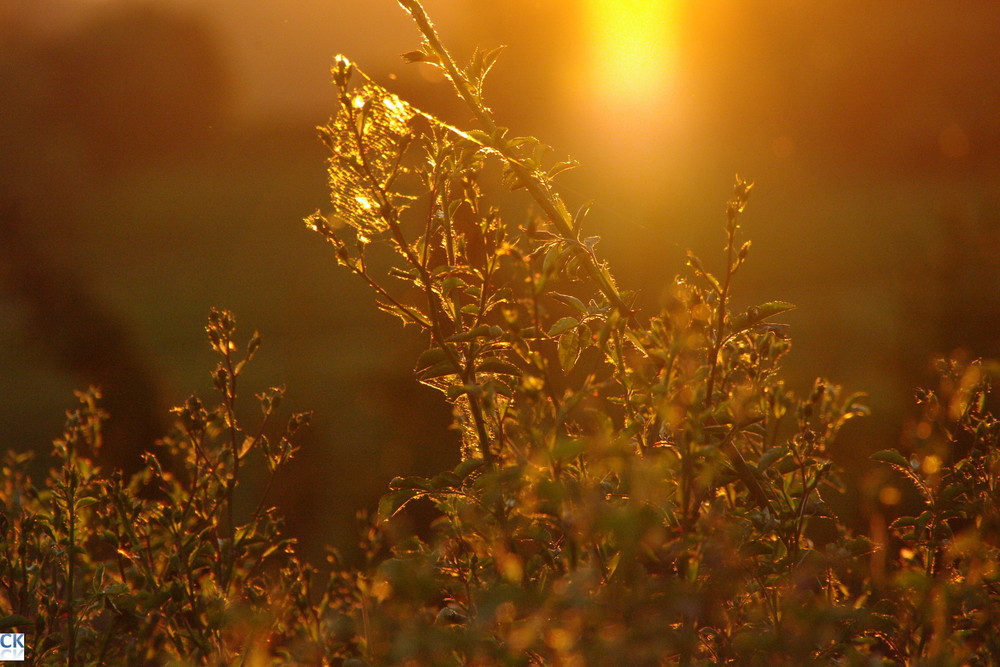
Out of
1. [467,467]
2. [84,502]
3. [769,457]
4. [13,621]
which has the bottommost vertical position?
[13,621]

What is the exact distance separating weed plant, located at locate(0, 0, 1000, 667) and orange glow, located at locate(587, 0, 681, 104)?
6.84 metres

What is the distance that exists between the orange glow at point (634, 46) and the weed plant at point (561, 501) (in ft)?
22.4

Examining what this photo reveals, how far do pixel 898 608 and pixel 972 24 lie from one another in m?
20.5

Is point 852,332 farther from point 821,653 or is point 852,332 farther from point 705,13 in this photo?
point 821,653

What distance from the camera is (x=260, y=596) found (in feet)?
7.53

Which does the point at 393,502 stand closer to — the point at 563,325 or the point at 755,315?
the point at 563,325

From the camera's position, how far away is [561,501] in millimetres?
1207

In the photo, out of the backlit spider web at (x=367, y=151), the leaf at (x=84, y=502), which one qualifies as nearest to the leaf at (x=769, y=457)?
the backlit spider web at (x=367, y=151)

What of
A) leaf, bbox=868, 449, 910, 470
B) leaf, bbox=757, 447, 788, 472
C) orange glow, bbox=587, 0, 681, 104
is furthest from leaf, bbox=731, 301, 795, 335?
orange glow, bbox=587, 0, 681, 104

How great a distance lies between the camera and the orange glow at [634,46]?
8.82 metres

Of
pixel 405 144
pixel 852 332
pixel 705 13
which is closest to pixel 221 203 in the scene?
pixel 705 13

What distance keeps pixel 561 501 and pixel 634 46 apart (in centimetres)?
1013

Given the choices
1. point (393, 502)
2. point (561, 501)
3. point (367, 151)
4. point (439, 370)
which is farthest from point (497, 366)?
point (561, 501)

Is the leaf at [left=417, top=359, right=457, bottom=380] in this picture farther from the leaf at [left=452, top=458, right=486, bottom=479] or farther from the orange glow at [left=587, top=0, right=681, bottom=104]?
the orange glow at [left=587, top=0, right=681, bottom=104]
